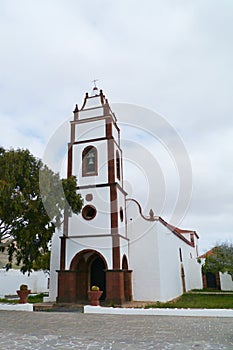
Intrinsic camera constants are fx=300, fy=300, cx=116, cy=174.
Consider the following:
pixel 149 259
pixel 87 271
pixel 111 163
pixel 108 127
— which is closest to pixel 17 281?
pixel 87 271

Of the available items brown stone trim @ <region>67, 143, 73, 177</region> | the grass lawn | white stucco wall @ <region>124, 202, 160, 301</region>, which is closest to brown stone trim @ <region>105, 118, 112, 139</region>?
brown stone trim @ <region>67, 143, 73, 177</region>

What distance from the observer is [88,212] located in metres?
16.3

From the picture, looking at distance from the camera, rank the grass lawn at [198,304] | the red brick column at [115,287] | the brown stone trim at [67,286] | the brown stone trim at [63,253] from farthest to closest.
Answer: the brown stone trim at [63,253]
the brown stone trim at [67,286]
the red brick column at [115,287]
the grass lawn at [198,304]

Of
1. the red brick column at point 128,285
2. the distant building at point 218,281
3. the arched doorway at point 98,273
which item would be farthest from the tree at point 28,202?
the distant building at point 218,281

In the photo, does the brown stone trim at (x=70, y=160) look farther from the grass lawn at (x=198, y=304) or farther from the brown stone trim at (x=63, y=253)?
the grass lawn at (x=198, y=304)

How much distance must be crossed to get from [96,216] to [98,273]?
3.26 m

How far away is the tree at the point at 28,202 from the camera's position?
38.0 feet

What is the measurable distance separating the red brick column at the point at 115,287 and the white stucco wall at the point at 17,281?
940 cm

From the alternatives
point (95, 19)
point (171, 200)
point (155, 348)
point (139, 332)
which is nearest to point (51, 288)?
point (171, 200)

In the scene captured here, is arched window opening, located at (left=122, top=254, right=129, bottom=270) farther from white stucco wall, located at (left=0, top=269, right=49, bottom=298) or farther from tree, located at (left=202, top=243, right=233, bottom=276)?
white stucco wall, located at (left=0, top=269, right=49, bottom=298)

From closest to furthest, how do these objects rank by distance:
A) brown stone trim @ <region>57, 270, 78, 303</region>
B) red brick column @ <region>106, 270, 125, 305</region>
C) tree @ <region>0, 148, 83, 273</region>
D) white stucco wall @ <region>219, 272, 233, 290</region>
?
tree @ <region>0, 148, 83, 273</region>
red brick column @ <region>106, 270, 125, 305</region>
brown stone trim @ <region>57, 270, 78, 303</region>
white stucco wall @ <region>219, 272, 233, 290</region>

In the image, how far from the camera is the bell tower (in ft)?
48.6

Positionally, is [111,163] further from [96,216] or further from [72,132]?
[72,132]

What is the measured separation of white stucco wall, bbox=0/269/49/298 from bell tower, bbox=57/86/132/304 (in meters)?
7.42
